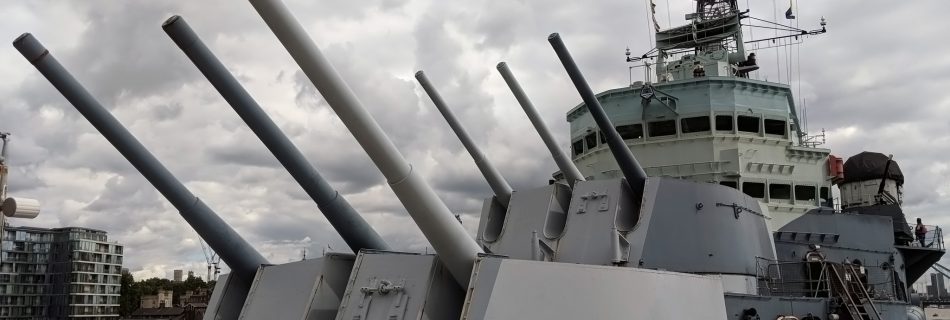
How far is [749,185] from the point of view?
11.3 metres

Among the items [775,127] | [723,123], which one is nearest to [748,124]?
[723,123]

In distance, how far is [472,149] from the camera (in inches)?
388

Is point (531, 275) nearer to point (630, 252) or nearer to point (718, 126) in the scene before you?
point (630, 252)

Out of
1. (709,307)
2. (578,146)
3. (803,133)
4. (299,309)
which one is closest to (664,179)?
(709,307)

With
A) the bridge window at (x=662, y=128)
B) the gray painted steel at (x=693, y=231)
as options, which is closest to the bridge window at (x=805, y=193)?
the bridge window at (x=662, y=128)

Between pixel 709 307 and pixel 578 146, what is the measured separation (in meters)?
7.40

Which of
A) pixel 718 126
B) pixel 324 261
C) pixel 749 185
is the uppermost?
pixel 718 126

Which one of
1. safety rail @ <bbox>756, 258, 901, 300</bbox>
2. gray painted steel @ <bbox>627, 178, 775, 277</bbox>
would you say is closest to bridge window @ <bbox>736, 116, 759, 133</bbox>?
safety rail @ <bbox>756, 258, 901, 300</bbox>

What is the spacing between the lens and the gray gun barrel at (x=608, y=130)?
26.2 ft

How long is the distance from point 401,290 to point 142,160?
2.75m

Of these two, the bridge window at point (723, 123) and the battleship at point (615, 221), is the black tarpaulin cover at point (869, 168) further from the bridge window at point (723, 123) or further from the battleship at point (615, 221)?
the bridge window at point (723, 123)

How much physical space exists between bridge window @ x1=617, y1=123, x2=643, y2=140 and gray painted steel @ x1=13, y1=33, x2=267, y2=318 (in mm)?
7292

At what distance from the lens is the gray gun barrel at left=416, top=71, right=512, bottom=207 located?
31.3 feet

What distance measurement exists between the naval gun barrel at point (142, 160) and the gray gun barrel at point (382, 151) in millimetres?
2490
